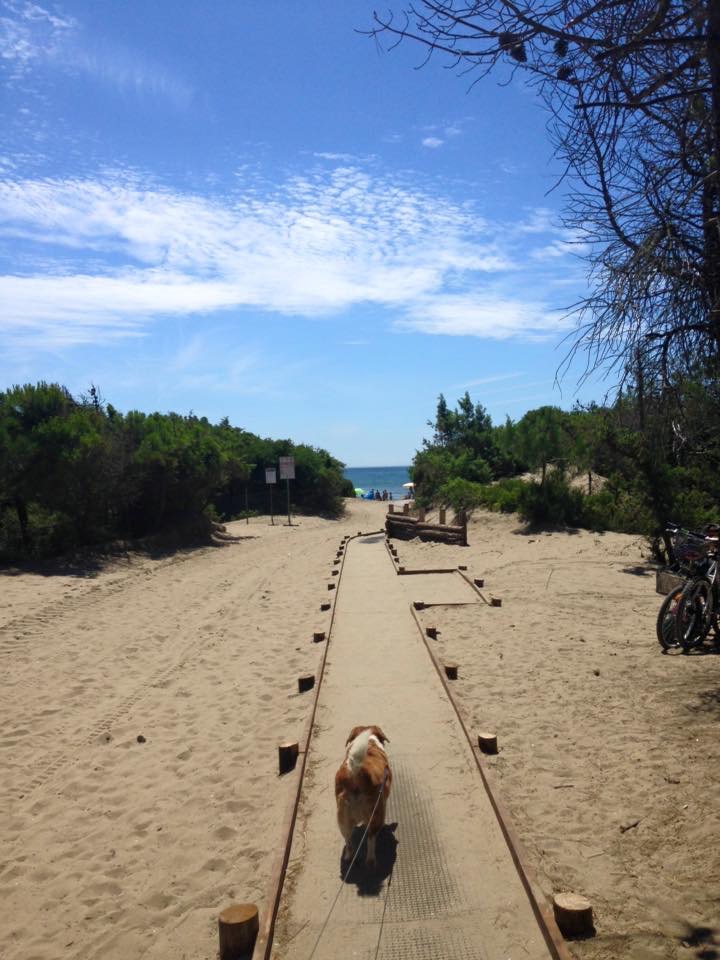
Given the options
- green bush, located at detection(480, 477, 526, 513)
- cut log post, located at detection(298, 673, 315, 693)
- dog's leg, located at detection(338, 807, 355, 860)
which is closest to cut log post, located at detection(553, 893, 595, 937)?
dog's leg, located at detection(338, 807, 355, 860)

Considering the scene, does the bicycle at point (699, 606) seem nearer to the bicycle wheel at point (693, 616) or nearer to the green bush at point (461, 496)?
the bicycle wheel at point (693, 616)

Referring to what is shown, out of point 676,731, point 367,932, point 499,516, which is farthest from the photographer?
point 499,516

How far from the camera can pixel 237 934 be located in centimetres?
327

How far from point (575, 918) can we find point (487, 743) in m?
→ 2.03

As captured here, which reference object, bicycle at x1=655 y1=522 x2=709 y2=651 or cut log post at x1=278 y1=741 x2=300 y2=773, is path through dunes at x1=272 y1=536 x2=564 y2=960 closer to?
cut log post at x1=278 y1=741 x2=300 y2=773

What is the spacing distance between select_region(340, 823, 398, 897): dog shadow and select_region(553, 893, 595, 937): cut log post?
0.92m

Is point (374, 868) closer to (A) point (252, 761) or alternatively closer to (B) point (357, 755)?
(B) point (357, 755)

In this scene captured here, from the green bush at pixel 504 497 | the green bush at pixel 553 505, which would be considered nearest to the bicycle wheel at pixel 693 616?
the green bush at pixel 553 505

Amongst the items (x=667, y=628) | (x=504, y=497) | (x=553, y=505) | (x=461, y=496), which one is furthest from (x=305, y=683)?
(x=461, y=496)

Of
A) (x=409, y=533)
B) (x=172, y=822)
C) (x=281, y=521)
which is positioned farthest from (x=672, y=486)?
(x=281, y=521)

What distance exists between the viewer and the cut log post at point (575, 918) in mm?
3283

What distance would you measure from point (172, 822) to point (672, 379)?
15.2ft

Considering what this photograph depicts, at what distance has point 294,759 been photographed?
535 cm

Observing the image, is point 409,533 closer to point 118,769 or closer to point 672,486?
point 672,486
